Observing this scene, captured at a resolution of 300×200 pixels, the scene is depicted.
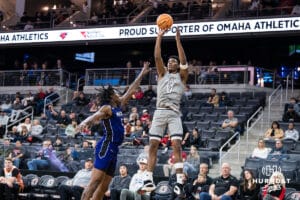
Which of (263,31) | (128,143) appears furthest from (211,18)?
(128,143)

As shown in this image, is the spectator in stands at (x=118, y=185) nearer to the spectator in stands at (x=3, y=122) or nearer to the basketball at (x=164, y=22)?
the basketball at (x=164, y=22)

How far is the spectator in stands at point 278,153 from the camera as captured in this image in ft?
56.2

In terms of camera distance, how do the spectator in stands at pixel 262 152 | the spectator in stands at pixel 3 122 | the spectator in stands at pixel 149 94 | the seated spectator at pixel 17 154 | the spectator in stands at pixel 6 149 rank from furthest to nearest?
1. the spectator in stands at pixel 3 122
2. the spectator in stands at pixel 149 94
3. the spectator in stands at pixel 6 149
4. the seated spectator at pixel 17 154
5. the spectator in stands at pixel 262 152

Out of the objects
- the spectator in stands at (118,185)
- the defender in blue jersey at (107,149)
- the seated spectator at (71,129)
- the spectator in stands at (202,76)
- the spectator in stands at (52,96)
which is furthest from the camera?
the spectator in stands at (52,96)

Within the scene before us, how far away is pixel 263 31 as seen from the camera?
23.6 m

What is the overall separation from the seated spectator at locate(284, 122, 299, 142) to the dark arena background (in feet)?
0.13

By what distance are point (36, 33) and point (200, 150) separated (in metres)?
12.4

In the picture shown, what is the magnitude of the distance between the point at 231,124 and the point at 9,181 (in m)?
7.00

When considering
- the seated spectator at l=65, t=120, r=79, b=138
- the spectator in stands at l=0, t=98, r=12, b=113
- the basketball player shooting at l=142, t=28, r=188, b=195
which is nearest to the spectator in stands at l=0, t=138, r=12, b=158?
the seated spectator at l=65, t=120, r=79, b=138

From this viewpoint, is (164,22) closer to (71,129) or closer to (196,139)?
(196,139)

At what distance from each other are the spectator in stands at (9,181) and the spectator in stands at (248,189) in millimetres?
6005

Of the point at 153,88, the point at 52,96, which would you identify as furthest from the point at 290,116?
the point at 52,96

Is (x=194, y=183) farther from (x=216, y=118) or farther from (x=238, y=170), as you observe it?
(x=216, y=118)

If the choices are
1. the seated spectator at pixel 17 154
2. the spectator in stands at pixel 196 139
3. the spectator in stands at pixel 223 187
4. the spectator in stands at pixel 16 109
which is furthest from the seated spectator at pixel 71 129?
the spectator in stands at pixel 223 187
